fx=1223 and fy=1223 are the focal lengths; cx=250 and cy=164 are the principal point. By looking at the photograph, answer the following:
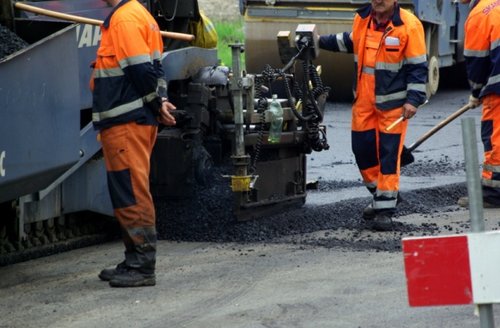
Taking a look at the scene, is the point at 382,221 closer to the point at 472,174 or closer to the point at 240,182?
the point at 240,182

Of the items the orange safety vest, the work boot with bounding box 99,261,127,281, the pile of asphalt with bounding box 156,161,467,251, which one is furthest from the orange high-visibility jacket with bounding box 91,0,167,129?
the orange safety vest

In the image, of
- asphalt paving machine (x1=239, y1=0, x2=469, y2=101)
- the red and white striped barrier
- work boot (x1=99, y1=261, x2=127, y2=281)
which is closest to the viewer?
the red and white striped barrier

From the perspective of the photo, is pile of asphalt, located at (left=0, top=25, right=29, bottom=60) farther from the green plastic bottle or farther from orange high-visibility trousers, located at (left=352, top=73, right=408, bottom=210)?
orange high-visibility trousers, located at (left=352, top=73, right=408, bottom=210)

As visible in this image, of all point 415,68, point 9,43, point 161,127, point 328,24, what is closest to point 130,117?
point 9,43

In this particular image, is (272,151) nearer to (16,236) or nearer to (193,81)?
(193,81)

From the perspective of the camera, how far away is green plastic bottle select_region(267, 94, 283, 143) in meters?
7.89

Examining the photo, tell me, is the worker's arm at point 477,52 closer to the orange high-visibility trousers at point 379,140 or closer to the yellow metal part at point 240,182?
the orange high-visibility trousers at point 379,140

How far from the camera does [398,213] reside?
8500 mm

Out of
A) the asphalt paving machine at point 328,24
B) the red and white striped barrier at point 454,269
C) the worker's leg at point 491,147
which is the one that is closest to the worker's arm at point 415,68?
the worker's leg at point 491,147

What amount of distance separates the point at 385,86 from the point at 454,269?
3991 millimetres

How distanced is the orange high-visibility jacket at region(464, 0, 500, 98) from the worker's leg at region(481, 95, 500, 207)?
107 millimetres

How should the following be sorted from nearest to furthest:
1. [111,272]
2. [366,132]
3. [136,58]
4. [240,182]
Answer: [136,58], [111,272], [240,182], [366,132]

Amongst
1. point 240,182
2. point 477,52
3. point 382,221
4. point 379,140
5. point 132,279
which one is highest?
point 477,52

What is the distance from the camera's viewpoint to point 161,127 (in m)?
7.90
